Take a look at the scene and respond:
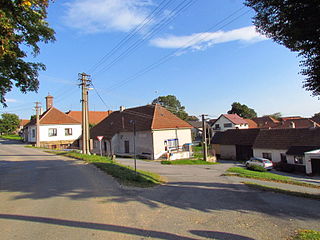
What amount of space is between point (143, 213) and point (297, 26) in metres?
7.86

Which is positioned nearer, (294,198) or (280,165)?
(294,198)

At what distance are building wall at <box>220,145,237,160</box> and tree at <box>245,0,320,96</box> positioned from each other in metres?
29.4

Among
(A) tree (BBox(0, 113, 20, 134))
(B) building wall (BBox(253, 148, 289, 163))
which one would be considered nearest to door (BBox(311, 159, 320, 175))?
(B) building wall (BBox(253, 148, 289, 163))

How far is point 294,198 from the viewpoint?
313 inches

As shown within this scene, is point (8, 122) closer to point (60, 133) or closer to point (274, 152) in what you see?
point (60, 133)

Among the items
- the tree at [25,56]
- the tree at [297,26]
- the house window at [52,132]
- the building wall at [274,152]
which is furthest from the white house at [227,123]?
the tree at [25,56]

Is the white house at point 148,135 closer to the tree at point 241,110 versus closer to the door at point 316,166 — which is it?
the door at point 316,166

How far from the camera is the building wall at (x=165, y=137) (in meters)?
27.1

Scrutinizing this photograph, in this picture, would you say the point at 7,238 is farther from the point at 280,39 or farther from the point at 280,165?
the point at 280,165

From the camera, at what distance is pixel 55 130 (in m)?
39.9

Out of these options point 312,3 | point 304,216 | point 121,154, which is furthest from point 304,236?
point 121,154

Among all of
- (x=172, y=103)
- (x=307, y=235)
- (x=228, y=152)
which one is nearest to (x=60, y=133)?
(x=228, y=152)

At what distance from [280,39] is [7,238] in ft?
35.0

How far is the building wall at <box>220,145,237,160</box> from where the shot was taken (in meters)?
36.6
